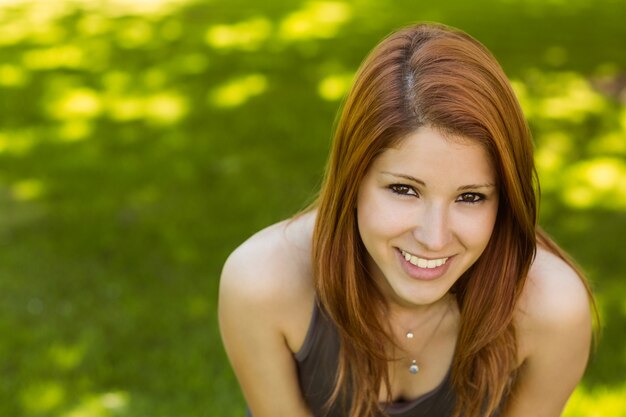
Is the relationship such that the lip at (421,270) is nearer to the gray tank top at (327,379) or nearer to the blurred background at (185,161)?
the gray tank top at (327,379)

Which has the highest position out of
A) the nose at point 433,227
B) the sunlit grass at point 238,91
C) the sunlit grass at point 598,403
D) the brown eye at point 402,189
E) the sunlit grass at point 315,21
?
the sunlit grass at point 315,21

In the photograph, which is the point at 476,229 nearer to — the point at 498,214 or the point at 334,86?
the point at 498,214

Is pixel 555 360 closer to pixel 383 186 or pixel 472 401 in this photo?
pixel 472 401

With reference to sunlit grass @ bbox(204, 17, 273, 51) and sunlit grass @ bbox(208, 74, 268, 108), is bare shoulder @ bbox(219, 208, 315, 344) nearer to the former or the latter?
sunlit grass @ bbox(208, 74, 268, 108)

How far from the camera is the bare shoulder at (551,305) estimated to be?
2.99 metres

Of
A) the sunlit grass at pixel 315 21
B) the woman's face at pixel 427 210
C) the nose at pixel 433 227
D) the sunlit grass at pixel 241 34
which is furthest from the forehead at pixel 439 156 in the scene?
the sunlit grass at pixel 315 21

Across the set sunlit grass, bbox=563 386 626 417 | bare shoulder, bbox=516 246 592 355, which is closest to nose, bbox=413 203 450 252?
bare shoulder, bbox=516 246 592 355

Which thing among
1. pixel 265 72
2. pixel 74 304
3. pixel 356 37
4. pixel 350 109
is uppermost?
pixel 356 37

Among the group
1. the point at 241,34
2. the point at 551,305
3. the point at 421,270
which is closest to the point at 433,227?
the point at 421,270

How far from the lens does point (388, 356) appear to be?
3189 mm

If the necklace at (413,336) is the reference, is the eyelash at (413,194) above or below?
above

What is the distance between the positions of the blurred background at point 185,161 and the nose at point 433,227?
197cm

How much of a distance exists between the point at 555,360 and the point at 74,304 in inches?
115

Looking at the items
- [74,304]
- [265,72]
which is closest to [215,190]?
[74,304]
